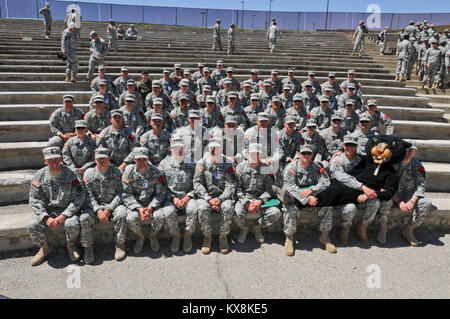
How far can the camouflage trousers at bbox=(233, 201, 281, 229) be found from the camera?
4898mm

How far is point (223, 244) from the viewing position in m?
4.79

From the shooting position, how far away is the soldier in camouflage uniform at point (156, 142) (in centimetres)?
588

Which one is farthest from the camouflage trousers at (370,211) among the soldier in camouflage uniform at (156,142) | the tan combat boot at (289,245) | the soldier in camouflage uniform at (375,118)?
the soldier in camouflage uniform at (156,142)

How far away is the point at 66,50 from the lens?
350 inches

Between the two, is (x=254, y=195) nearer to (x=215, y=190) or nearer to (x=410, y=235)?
(x=215, y=190)

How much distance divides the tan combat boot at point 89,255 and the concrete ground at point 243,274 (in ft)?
0.30

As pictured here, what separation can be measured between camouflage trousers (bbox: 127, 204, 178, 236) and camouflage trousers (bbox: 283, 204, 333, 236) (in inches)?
68.8

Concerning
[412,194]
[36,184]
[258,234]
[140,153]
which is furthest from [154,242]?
[412,194]

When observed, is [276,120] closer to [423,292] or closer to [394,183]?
[394,183]

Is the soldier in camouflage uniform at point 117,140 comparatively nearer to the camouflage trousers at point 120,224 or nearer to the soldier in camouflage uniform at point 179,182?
the soldier in camouflage uniform at point 179,182

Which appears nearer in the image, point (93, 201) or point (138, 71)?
point (93, 201)

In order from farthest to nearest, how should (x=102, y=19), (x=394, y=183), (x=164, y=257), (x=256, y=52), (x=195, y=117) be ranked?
(x=102, y=19)
(x=256, y=52)
(x=195, y=117)
(x=394, y=183)
(x=164, y=257)
